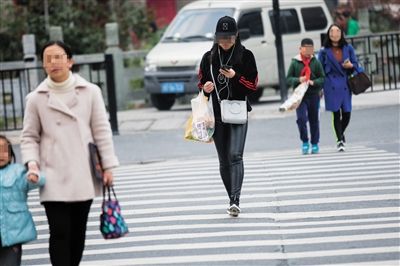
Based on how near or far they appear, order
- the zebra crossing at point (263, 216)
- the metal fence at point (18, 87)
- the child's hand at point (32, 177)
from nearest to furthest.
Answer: the child's hand at point (32, 177), the zebra crossing at point (263, 216), the metal fence at point (18, 87)

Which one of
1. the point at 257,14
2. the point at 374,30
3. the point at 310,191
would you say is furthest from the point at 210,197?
the point at 374,30

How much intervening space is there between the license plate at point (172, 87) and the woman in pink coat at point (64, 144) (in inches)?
606

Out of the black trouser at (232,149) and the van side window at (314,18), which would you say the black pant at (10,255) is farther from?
the van side window at (314,18)

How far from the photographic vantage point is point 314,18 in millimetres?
26125

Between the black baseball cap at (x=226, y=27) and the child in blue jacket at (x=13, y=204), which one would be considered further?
the black baseball cap at (x=226, y=27)

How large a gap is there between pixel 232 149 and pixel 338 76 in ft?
18.3

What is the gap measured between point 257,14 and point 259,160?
9.21m

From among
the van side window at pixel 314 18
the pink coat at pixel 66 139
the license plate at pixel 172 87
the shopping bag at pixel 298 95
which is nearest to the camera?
the pink coat at pixel 66 139

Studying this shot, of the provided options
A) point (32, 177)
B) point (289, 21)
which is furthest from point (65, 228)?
point (289, 21)

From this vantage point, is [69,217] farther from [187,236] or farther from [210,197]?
[210,197]

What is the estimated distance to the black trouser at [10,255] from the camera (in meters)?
8.12

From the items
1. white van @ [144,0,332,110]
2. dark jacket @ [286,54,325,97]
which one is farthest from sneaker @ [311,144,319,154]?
white van @ [144,0,332,110]

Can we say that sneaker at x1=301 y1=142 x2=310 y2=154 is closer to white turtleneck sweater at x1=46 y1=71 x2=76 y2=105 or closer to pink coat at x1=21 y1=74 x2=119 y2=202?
pink coat at x1=21 y1=74 x2=119 y2=202

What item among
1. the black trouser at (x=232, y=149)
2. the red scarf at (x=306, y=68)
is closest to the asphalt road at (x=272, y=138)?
the red scarf at (x=306, y=68)
